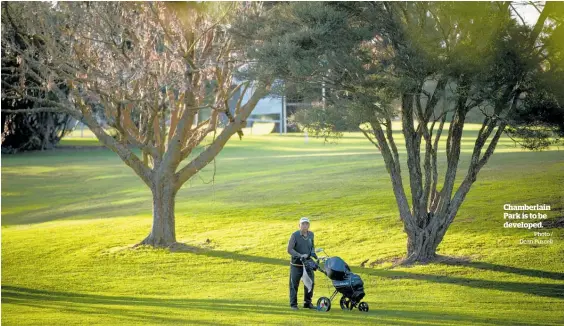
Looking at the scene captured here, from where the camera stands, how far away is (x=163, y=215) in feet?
68.3

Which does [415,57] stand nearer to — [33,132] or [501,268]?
[501,268]

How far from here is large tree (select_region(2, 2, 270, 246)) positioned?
18500 millimetres

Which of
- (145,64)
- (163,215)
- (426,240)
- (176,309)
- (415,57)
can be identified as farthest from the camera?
(163,215)

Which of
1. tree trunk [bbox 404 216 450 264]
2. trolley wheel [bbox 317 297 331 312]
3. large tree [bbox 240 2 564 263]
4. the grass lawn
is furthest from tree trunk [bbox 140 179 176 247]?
trolley wheel [bbox 317 297 331 312]

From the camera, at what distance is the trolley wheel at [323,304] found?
12.1 meters

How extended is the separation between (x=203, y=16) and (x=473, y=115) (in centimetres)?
866

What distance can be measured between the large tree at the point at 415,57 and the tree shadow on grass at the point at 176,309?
419 cm

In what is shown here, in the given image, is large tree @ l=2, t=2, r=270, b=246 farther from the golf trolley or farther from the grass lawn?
the golf trolley

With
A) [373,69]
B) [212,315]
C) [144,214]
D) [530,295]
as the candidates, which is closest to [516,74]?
[373,69]

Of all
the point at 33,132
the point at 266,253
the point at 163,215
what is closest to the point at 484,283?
the point at 266,253

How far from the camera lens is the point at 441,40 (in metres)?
A: 15.2

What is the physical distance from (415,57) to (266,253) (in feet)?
22.3

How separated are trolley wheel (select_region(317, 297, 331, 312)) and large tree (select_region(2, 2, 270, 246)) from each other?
6.38 metres

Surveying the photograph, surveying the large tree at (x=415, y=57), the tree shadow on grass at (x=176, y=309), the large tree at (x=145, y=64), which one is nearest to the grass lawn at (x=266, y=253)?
the tree shadow on grass at (x=176, y=309)
